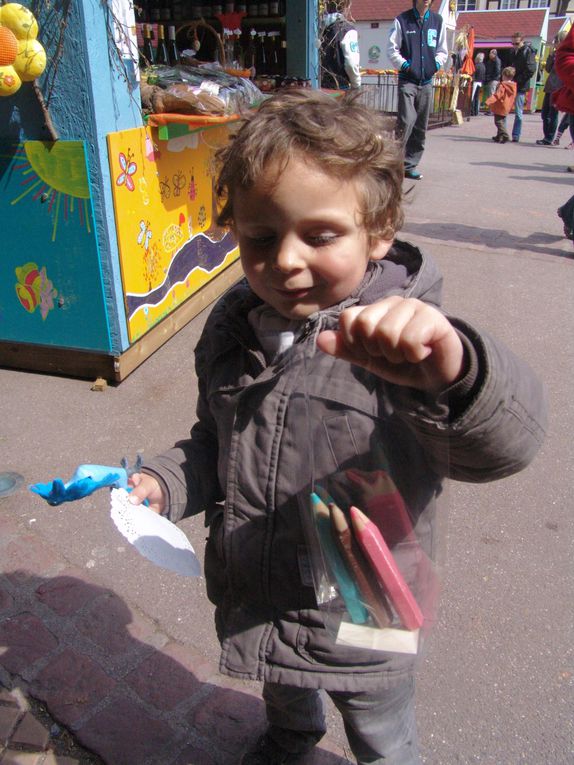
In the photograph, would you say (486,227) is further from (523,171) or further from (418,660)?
(418,660)

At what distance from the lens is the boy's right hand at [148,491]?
146 cm

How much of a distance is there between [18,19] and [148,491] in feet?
8.25

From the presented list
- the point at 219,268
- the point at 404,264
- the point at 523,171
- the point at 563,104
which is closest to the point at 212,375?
the point at 404,264

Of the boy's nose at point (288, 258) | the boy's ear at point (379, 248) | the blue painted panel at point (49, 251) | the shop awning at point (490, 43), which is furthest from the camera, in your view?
the shop awning at point (490, 43)

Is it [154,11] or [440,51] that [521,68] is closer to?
[440,51]

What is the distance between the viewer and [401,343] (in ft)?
2.84

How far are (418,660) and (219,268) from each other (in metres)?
4.10

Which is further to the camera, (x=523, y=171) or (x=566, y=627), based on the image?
(x=523, y=171)

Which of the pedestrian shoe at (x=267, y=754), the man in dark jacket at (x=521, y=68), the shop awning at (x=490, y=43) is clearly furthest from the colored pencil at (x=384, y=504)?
the shop awning at (x=490, y=43)

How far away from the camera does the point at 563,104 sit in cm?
612

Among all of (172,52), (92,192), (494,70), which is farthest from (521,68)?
(92,192)

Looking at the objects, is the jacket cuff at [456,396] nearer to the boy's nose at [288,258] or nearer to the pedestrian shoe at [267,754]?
the boy's nose at [288,258]

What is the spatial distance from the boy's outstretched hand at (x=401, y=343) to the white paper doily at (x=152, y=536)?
2.08 feet

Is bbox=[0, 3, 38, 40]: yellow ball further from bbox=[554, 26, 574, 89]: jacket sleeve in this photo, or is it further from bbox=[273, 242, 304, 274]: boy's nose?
bbox=[554, 26, 574, 89]: jacket sleeve
